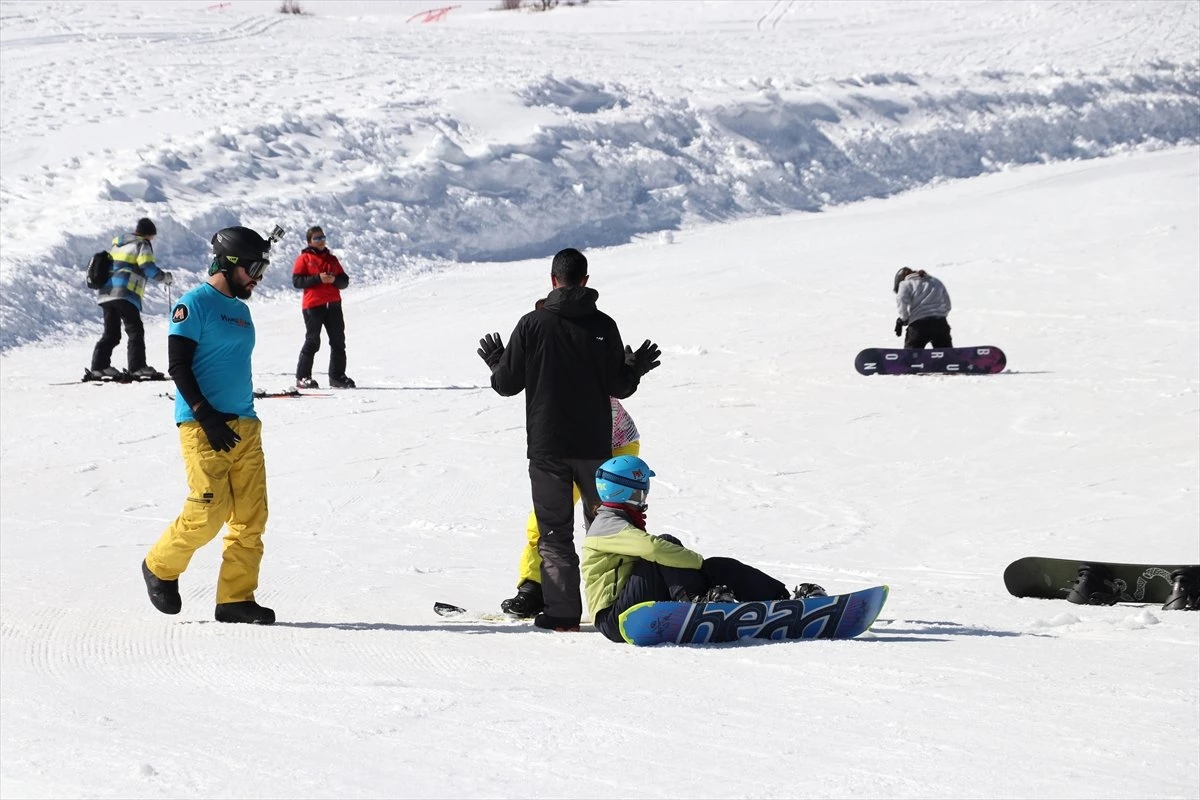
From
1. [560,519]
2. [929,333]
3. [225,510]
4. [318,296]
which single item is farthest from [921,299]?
[225,510]

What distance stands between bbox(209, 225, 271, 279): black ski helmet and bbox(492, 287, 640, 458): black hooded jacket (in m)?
1.09

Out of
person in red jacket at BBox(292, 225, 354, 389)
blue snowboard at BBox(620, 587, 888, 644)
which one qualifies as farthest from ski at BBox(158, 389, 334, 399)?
blue snowboard at BBox(620, 587, 888, 644)

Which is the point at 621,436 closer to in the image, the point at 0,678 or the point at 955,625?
the point at 955,625

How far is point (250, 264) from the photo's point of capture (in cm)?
604

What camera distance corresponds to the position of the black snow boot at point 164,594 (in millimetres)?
6160

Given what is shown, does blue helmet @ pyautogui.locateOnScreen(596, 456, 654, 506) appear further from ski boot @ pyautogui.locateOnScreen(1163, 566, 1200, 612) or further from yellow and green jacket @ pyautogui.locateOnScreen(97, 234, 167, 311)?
yellow and green jacket @ pyautogui.locateOnScreen(97, 234, 167, 311)

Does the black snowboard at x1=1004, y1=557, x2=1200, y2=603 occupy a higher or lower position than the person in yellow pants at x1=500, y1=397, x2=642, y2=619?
lower

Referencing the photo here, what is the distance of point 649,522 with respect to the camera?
9.47 m

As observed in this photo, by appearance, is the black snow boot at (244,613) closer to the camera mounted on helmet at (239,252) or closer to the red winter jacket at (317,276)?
A: the camera mounted on helmet at (239,252)

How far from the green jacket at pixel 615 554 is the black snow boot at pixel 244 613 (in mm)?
1403

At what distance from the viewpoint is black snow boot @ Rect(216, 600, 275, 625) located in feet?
20.4

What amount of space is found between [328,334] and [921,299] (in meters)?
6.13

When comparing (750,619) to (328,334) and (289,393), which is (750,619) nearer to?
(289,393)

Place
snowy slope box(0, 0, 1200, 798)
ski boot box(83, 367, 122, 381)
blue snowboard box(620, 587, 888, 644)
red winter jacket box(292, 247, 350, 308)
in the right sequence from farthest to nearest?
ski boot box(83, 367, 122, 381), red winter jacket box(292, 247, 350, 308), blue snowboard box(620, 587, 888, 644), snowy slope box(0, 0, 1200, 798)
